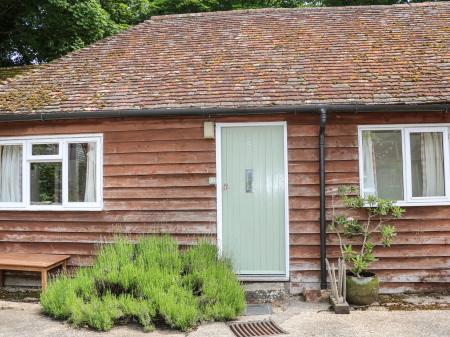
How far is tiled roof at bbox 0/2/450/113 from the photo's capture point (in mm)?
6398

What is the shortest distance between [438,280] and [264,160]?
10.3 ft

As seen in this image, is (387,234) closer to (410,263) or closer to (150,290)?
A: (410,263)

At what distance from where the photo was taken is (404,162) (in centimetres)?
616

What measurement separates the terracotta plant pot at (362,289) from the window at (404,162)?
134 cm

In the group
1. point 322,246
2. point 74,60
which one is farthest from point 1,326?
point 74,60

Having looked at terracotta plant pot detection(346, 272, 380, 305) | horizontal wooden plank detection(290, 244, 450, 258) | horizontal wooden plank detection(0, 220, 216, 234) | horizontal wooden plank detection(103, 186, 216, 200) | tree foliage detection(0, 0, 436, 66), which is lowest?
terracotta plant pot detection(346, 272, 380, 305)

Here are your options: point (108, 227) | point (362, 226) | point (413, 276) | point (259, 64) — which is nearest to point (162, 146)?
point (108, 227)

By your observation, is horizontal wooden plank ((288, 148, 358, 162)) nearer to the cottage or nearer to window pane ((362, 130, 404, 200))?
the cottage

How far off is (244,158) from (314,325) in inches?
107

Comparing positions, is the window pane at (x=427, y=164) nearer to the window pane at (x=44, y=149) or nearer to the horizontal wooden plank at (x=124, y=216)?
the horizontal wooden plank at (x=124, y=216)

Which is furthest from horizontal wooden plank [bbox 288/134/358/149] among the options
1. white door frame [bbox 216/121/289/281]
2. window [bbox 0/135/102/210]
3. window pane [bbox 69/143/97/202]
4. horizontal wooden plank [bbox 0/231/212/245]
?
window pane [bbox 69/143/97/202]

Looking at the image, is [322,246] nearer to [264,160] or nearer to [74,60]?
[264,160]

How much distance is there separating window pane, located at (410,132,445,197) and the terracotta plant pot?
1582mm

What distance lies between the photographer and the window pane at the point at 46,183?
6855 mm
